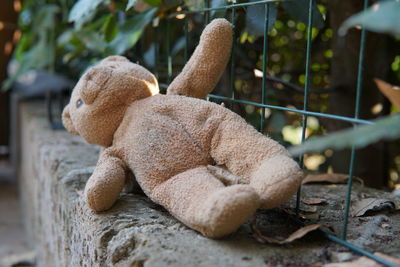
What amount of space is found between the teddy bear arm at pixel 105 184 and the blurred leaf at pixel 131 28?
24.5 inches

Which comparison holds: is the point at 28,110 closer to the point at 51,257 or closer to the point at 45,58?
the point at 45,58

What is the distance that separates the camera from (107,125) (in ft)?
3.15

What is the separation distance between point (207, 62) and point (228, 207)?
1.17 feet

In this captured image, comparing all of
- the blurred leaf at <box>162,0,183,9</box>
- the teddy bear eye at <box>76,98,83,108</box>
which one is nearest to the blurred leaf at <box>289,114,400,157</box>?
the teddy bear eye at <box>76,98,83,108</box>

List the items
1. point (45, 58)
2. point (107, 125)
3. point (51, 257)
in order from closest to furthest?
point (107, 125), point (51, 257), point (45, 58)

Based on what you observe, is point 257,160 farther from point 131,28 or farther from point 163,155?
point 131,28

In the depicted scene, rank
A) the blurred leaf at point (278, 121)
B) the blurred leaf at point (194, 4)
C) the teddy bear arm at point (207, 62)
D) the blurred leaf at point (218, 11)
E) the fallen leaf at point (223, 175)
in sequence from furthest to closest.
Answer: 1. the blurred leaf at point (278, 121)
2. the blurred leaf at point (194, 4)
3. the blurred leaf at point (218, 11)
4. the teddy bear arm at point (207, 62)
5. the fallen leaf at point (223, 175)

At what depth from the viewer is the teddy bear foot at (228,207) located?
68 centimetres

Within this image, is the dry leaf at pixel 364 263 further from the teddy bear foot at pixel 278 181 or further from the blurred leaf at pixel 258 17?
the blurred leaf at pixel 258 17

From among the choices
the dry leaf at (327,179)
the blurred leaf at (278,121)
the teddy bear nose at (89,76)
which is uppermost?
the teddy bear nose at (89,76)

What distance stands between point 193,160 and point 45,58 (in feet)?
6.70

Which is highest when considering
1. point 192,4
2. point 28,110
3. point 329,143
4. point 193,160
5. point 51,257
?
point 192,4

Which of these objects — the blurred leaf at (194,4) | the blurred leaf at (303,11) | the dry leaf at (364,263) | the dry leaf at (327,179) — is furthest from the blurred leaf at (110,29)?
the dry leaf at (364,263)

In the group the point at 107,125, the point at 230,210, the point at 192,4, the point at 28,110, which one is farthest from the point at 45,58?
the point at 230,210
